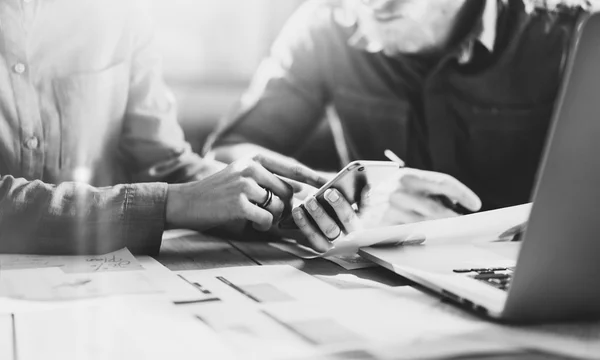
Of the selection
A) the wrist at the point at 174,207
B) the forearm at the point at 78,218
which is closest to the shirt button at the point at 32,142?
the forearm at the point at 78,218

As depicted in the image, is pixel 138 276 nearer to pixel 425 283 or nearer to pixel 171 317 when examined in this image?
pixel 171 317

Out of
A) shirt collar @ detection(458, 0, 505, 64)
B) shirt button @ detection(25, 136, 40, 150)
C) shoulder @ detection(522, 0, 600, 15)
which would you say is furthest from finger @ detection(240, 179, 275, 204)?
shoulder @ detection(522, 0, 600, 15)

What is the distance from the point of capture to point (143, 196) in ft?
2.85

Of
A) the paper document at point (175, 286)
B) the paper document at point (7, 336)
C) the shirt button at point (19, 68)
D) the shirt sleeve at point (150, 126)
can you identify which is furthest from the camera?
the shirt sleeve at point (150, 126)

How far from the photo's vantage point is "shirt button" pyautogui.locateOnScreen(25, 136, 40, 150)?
1.09 meters

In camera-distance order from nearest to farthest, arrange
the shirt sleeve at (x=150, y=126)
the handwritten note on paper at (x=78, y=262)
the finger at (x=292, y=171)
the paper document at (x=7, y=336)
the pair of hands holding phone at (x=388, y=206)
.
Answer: the paper document at (x=7, y=336) < the handwritten note on paper at (x=78, y=262) < the pair of hands holding phone at (x=388, y=206) < the finger at (x=292, y=171) < the shirt sleeve at (x=150, y=126)

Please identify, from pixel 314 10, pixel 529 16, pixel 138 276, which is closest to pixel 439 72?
pixel 529 16

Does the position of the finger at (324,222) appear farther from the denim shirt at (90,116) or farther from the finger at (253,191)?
the denim shirt at (90,116)

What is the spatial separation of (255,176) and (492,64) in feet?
2.51

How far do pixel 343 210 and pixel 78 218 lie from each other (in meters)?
0.36

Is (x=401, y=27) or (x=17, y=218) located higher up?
(x=401, y=27)

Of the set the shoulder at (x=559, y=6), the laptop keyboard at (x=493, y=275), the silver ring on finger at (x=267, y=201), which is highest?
the shoulder at (x=559, y=6)

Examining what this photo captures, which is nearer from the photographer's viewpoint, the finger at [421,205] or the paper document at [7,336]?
the paper document at [7,336]

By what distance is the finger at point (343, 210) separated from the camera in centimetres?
81
